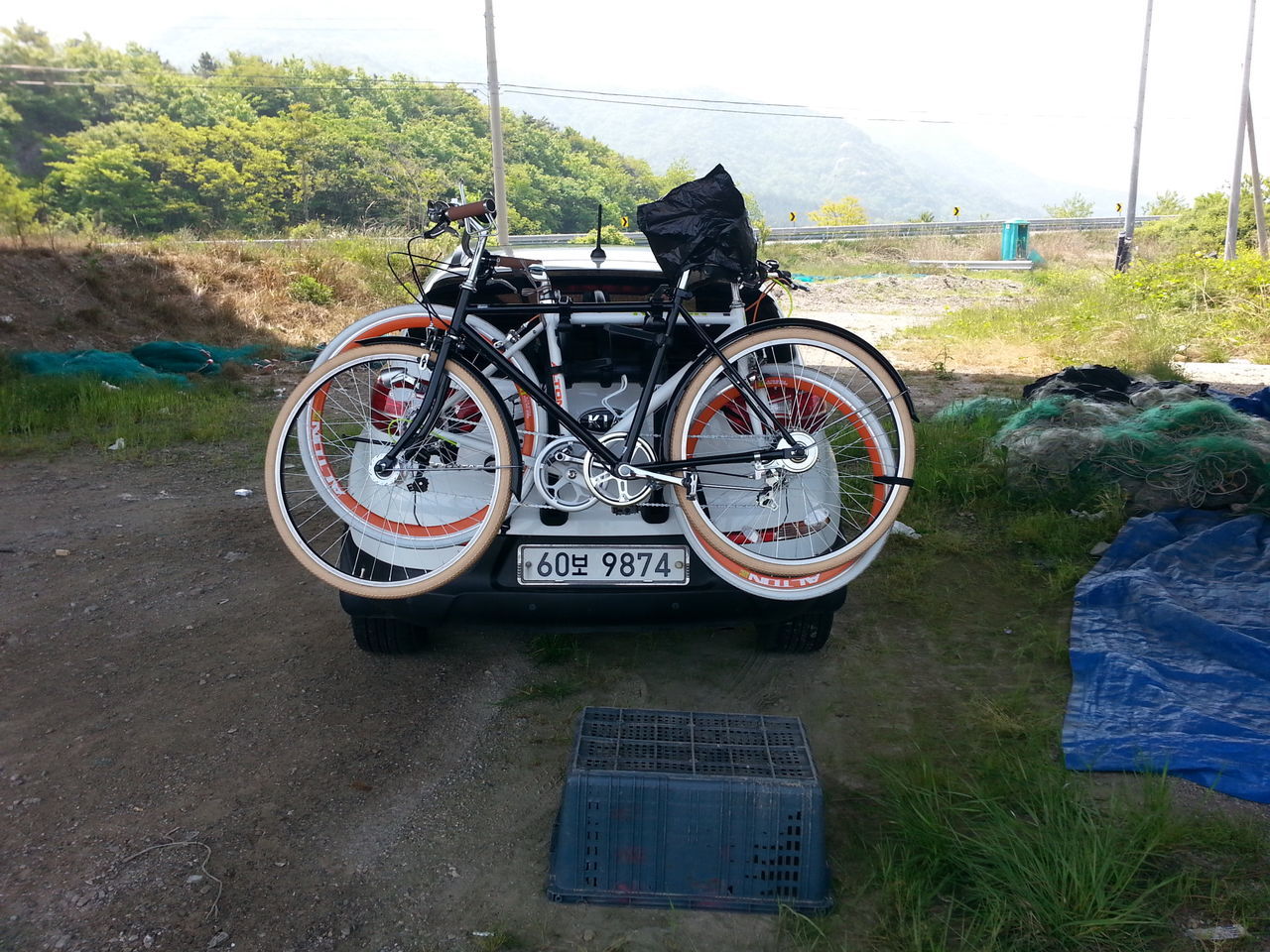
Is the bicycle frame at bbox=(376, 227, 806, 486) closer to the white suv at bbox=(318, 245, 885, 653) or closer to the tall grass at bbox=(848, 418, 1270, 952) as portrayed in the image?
the white suv at bbox=(318, 245, 885, 653)

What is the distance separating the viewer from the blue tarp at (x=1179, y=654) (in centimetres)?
282

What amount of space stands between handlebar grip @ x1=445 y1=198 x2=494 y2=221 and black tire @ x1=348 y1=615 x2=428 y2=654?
1.53 m

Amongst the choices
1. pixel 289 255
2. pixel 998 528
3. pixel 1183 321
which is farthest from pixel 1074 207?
pixel 998 528

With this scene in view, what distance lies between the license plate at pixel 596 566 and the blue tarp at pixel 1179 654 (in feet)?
4.71

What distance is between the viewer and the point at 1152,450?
5.05 meters

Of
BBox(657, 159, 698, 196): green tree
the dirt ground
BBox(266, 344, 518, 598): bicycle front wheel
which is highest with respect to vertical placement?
BBox(657, 159, 698, 196): green tree

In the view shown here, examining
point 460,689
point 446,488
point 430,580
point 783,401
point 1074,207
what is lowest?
point 460,689

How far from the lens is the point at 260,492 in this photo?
5.86 meters

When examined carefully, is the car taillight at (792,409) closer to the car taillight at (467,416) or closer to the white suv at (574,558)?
the white suv at (574,558)

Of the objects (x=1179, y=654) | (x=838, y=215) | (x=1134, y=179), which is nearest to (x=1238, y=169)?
(x=1134, y=179)

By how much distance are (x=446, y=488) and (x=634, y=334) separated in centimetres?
85

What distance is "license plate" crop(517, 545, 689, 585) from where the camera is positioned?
9.75 feet

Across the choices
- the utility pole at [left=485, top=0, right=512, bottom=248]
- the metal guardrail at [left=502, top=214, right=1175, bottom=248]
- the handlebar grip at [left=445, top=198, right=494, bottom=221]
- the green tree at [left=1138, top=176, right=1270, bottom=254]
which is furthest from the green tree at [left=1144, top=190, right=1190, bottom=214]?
the handlebar grip at [left=445, top=198, right=494, bottom=221]

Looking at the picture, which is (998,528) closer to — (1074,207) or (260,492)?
(260,492)
